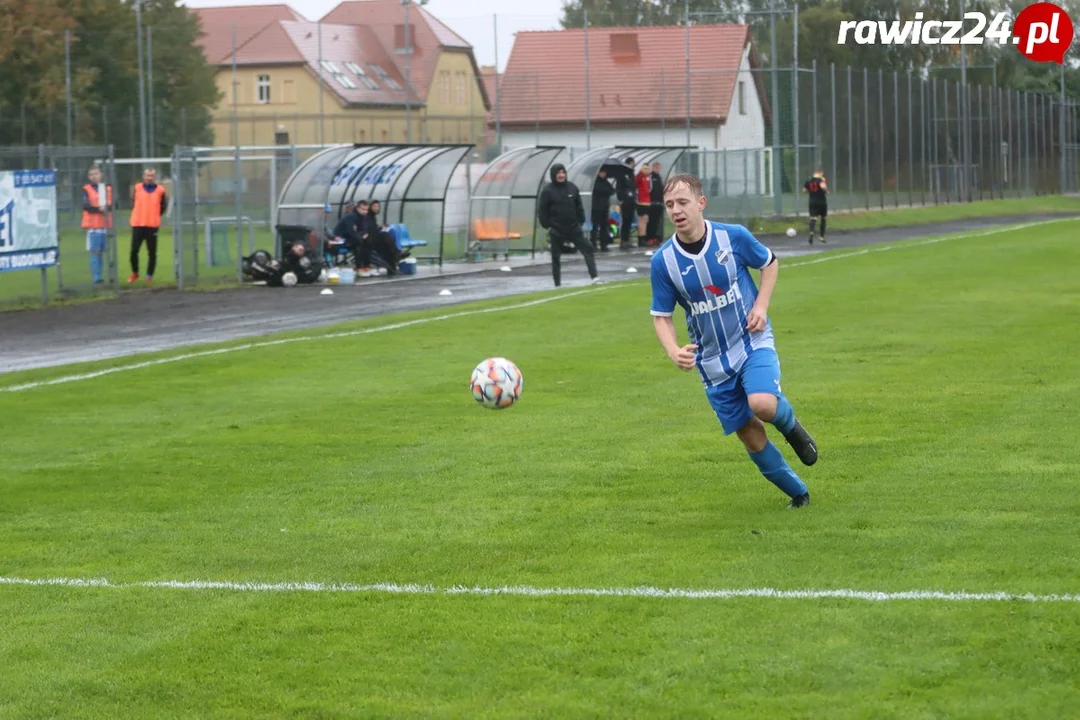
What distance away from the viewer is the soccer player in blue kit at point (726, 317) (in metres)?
7.69

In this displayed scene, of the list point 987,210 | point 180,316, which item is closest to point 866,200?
point 987,210

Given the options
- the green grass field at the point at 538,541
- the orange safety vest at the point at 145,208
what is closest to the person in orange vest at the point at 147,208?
the orange safety vest at the point at 145,208

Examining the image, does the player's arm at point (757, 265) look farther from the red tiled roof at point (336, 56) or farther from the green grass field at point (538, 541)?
the red tiled roof at point (336, 56)

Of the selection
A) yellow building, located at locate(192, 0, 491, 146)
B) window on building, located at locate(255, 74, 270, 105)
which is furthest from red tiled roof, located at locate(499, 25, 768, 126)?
window on building, located at locate(255, 74, 270, 105)

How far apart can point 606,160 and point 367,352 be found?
23.8 meters

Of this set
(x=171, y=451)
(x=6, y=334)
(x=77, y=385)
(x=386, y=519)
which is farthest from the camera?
(x=6, y=334)

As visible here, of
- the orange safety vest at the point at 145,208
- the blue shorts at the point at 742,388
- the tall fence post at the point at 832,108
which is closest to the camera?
the blue shorts at the point at 742,388

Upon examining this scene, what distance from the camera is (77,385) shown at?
1394 cm

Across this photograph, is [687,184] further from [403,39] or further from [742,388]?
[403,39]

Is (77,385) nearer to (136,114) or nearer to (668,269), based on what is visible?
(668,269)

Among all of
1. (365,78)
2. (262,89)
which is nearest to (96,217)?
(365,78)

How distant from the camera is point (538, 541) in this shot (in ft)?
24.1

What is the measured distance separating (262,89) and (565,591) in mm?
43957

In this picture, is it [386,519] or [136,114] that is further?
[136,114]
